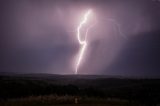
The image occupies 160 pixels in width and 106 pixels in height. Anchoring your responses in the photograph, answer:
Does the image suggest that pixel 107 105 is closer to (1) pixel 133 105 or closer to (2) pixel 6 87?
(1) pixel 133 105

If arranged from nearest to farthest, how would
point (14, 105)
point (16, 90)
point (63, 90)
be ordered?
point (14, 105)
point (16, 90)
point (63, 90)

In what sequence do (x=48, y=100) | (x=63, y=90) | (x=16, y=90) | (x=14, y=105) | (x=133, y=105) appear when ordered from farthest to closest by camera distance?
(x=63, y=90)
(x=16, y=90)
(x=48, y=100)
(x=133, y=105)
(x=14, y=105)

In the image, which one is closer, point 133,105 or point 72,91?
point 133,105

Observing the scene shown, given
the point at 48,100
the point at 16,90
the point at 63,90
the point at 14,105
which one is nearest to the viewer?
the point at 14,105

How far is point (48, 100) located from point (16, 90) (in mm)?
14688

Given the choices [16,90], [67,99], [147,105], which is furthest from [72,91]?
[147,105]

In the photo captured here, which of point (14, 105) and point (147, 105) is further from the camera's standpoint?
point (147, 105)

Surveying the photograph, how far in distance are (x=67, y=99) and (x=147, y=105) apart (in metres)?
8.08

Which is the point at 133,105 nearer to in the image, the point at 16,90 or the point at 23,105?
the point at 23,105

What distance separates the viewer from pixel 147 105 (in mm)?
33031

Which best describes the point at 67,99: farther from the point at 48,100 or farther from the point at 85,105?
the point at 85,105

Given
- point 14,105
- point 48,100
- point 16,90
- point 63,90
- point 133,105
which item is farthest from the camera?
point 63,90

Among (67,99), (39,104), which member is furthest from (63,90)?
(39,104)

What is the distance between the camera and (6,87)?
50.8 m
